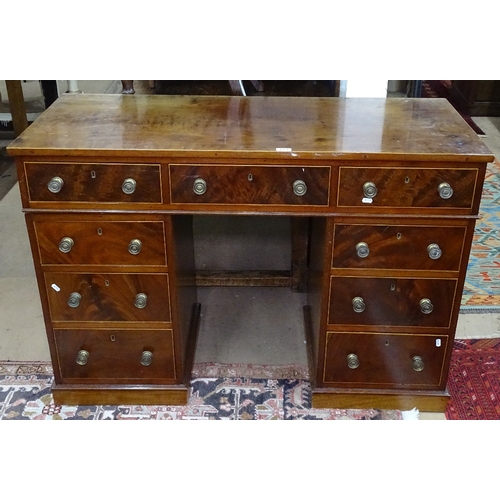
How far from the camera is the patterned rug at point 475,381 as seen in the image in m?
2.00

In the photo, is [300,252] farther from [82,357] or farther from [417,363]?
[82,357]

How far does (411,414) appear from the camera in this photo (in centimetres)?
197

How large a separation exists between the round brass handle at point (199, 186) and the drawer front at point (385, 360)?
0.63m

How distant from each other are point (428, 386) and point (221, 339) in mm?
817

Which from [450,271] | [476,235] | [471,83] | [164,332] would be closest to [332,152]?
[450,271]

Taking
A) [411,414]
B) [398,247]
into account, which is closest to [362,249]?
[398,247]

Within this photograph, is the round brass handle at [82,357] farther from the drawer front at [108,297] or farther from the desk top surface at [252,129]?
the desk top surface at [252,129]

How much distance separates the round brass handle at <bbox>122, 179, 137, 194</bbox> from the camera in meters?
1.66

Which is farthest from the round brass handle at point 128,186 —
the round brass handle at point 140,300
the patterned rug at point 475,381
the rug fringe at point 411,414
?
the patterned rug at point 475,381

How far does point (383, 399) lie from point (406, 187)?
2.47 ft

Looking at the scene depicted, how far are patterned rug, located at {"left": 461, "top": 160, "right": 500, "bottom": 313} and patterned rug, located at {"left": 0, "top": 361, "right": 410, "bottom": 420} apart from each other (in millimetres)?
806

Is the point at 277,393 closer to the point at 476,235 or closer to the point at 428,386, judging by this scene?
the point at 428,386

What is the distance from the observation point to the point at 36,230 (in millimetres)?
1756

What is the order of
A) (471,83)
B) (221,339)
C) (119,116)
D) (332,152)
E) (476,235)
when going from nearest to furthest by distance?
(332,152) < (119,116) < (221,339) < (476,235) < (471,83)
